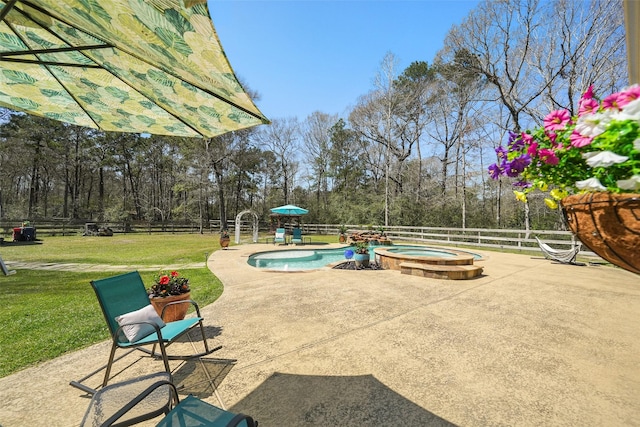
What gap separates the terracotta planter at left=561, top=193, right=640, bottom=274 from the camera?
0.64 metres

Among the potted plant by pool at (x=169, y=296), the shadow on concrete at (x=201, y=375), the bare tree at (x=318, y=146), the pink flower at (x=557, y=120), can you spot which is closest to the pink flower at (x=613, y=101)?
the pink flower at (x=557, y=120)

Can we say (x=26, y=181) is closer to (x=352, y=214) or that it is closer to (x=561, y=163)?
(x=352, y=214)

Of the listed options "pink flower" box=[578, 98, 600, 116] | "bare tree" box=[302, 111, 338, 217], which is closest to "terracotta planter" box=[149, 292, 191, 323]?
"pink flower" box=[578, 98, 600, 116]

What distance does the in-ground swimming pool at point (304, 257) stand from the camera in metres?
9.61

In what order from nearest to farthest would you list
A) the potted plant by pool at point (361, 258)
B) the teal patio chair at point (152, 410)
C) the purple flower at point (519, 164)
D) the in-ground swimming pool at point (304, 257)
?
the purple flower at point (519, 164), the teal patio chair at point (152, 410), the potted plant by pool at point (361, 258), the in-ground swimming pool at point (304, 257)

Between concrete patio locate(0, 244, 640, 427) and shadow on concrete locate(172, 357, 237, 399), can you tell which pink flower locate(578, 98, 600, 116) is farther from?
shadow on concrete locate(172, 357, 237, 399)

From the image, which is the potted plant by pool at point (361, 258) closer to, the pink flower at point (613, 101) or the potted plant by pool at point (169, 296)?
the potted plant by pool at point (169, 296)

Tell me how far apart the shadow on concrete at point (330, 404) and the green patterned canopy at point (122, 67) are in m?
2.25

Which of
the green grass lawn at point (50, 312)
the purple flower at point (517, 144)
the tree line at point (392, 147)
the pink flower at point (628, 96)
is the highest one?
the tree line at point (392, 147)

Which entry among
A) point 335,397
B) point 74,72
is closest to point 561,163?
point 335,397

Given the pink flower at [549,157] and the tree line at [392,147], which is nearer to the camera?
the pink flower at [549,157]

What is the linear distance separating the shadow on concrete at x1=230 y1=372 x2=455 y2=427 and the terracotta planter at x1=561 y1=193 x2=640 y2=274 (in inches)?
69.0

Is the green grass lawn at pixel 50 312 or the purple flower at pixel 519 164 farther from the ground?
the purple flower at pixel 519 164

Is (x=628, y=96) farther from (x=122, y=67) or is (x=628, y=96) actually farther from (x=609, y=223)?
(x=122, y=67)
